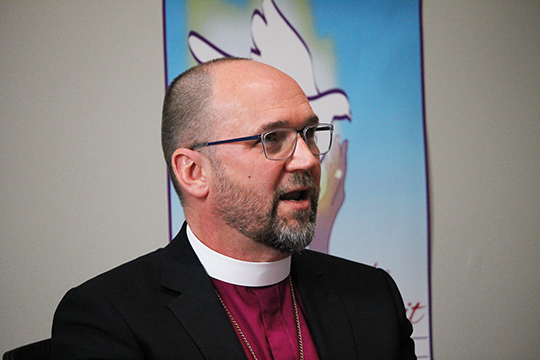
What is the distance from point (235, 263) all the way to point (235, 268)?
16 millimetres

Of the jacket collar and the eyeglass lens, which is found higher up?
the eyeglass lens

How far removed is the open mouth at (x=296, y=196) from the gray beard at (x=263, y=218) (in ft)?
0.08

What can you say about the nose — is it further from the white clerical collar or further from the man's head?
the white clerical collar

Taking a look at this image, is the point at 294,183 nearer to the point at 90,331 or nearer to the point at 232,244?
the point at 232,244

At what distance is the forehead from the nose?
71 millimetres

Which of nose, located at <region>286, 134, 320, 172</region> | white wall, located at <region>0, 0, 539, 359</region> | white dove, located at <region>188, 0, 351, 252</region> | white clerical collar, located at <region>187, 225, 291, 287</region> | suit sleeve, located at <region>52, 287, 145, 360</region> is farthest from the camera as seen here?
white dove, located at <region>188, 0, 351, 252</region>

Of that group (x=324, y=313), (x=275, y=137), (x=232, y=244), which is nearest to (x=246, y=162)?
(x=275, y=137)

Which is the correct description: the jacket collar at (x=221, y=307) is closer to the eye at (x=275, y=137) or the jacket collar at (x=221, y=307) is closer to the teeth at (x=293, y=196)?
the teeth at (x=293, y=196)

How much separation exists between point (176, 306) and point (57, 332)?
0.33 metres

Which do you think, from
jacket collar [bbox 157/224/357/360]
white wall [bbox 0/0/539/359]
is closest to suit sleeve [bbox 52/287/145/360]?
jacket collar [bbox 157/224/357/360]

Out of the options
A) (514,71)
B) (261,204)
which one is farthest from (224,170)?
(514,71)

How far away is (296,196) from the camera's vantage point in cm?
150

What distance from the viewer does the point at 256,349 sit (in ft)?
4.85

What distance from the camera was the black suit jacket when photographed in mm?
1309
